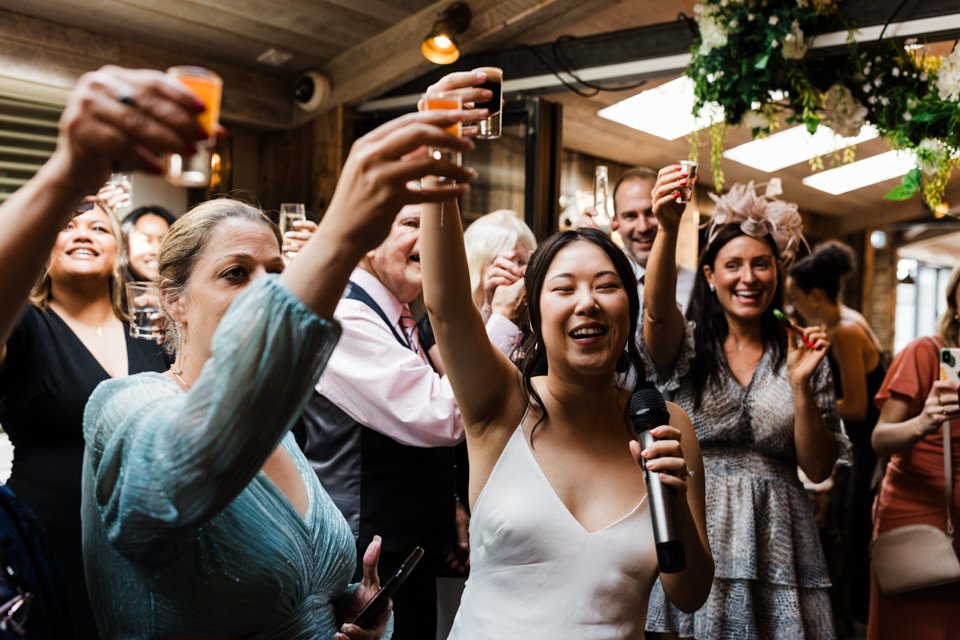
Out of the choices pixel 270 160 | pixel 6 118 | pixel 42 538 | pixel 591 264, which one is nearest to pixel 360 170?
pixel 42 538

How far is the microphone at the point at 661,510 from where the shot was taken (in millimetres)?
1289

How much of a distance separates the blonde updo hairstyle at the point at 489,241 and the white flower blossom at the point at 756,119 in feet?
3.10

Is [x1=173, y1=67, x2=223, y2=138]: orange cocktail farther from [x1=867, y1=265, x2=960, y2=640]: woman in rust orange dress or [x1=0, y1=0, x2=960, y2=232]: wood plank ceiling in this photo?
[x1=0, y1=0, x2=960, y2=232]: wood plank ceiling

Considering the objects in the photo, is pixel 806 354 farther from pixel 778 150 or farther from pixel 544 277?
pixel 778 150

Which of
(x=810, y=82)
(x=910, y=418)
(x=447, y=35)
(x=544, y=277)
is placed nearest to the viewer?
(x=544, y=277)

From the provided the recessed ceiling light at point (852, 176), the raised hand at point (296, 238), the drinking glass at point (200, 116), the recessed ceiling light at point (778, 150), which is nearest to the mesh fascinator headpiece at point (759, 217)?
the raised hand at point (296, 238)

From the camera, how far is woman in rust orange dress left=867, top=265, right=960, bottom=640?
2.63 metres

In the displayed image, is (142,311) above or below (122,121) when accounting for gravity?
below

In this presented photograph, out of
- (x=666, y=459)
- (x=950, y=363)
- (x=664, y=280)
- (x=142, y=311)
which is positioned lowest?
(x=666, y=459)

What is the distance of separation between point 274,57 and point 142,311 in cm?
232

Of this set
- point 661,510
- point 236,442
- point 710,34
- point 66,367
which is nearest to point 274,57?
point 710,34

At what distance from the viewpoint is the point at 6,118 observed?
12.0ft

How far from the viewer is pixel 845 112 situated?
316cm

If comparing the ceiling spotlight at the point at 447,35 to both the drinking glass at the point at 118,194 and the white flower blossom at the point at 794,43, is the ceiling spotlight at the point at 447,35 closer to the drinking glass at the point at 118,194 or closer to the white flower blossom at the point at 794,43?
the white flower blossom at the point at 794,43
